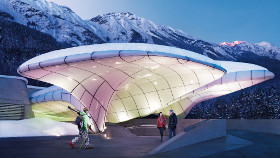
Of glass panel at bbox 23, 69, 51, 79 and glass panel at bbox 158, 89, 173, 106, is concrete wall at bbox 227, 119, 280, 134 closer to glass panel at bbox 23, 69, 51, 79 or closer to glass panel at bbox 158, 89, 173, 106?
glass panel at bbox 158, 89, 173, 106

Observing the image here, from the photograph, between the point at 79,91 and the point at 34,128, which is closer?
the point at 34,128

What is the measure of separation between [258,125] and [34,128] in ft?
58.7

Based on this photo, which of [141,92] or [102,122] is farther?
[141,92]

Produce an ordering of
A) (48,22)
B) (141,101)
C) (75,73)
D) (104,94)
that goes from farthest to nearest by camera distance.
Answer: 1. (48,22)
2. (141,101)
3. (104,94)
4. (75,73)

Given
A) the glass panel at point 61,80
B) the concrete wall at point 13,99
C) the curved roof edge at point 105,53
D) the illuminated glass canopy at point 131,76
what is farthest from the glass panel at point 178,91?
the concrete wall at point 13,99

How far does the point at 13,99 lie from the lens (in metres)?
26.2

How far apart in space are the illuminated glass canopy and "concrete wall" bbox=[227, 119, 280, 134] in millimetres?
3674

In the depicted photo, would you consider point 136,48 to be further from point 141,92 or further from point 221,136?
point 141,92

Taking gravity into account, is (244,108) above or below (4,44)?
below

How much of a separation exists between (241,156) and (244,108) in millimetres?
66119

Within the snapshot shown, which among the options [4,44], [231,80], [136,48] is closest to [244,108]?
[231,80]

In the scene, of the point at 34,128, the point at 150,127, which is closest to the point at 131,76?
the point at 150,127

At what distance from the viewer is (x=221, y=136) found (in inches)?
639

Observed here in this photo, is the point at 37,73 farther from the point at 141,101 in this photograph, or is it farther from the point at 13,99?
the point at 141,101
